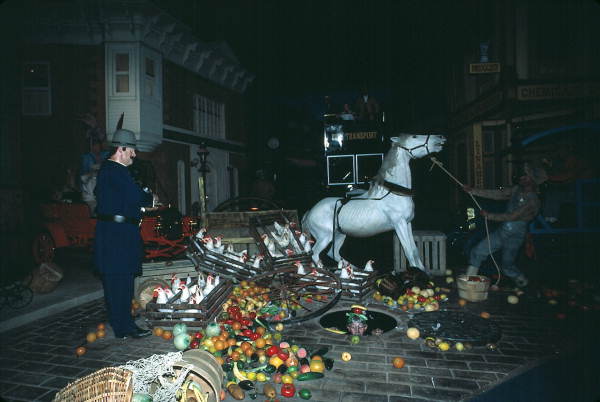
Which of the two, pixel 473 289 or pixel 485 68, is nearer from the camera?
Result: pixel 473 289

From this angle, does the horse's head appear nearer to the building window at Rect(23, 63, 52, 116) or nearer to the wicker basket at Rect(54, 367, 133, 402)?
the wicker basket at Rect(54, 367, 133, 402)

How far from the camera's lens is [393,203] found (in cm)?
635

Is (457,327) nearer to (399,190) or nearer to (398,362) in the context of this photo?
(398,362)

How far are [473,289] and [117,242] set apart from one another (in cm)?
536

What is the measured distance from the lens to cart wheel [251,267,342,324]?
15.9ft

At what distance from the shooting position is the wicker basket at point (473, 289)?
5.50 m

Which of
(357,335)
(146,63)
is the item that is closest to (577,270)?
(357,335)

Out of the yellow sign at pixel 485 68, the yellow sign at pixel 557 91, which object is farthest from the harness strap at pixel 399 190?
the yellow sign at pixel 557 91

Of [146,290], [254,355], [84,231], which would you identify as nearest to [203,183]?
[84,231]

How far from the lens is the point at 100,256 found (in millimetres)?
4383

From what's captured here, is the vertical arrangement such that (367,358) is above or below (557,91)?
below

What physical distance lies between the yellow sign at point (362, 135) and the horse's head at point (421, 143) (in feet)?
29.7

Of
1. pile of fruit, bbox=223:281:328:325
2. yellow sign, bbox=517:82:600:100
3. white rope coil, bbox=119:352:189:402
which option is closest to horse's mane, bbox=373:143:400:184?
pile of fruit, bbox=223:281:328:325

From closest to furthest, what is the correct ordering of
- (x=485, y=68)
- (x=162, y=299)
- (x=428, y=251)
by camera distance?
(x=162, y=299)
(x=428, y=251)
(x=485, y=68)
